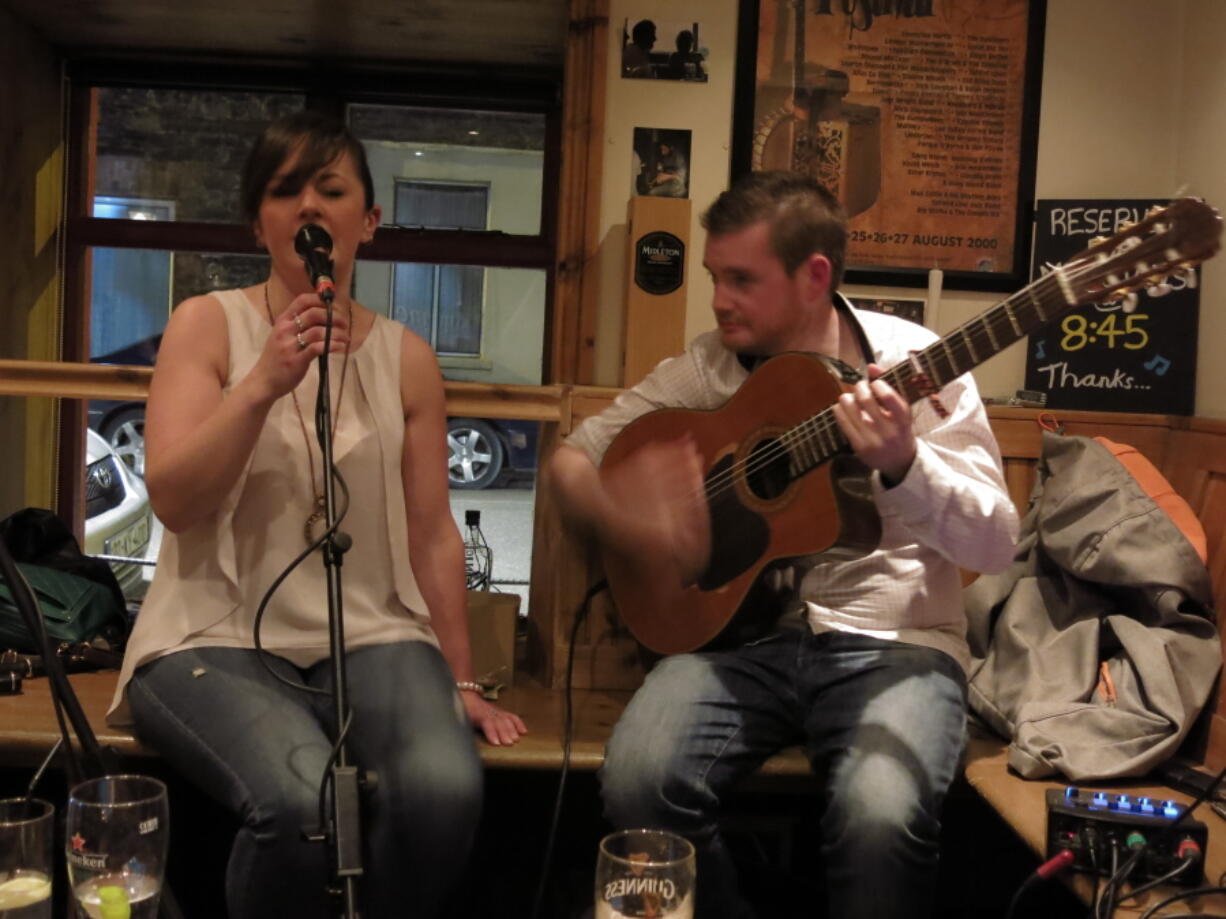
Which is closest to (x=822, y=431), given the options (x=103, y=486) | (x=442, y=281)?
(x=442, y=281)

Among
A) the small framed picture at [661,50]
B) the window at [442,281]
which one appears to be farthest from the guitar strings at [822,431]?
the window at [442,281]

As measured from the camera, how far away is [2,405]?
299 cm

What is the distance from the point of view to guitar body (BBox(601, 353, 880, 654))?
5.71 ft

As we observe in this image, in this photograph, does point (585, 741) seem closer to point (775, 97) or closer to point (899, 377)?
point (899, 377)

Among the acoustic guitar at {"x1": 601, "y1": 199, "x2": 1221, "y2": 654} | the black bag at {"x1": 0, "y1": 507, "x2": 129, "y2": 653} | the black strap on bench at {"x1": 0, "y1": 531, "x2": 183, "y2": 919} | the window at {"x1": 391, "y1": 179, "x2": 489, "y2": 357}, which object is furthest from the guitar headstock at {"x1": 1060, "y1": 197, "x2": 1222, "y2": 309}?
the window at {"x1": 391, "y1": 179, "x2": 489, "y2": 357}

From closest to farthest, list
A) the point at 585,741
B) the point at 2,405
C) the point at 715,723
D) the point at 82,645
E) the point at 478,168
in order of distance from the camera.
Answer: the point at 715,723 → the point at 585,741 → the point at 82,645 → the point at 2,405 → the point at 478,168

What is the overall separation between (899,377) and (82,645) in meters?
1.56

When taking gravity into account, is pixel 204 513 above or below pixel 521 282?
below

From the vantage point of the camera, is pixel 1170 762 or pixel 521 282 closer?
pixel 1170 762

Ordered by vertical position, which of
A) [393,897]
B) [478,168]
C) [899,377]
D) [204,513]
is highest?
[478,168]

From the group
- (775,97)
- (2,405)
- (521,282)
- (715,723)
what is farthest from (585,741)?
(2,405)

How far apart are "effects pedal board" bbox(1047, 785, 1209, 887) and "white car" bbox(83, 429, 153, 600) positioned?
101 inches

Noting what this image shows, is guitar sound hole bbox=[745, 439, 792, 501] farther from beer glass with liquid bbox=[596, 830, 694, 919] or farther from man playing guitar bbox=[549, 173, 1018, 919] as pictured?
beer glass with liquid bbox=[596, 830, 694, 919]

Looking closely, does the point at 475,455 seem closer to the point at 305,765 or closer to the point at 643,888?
the point at 305,765
